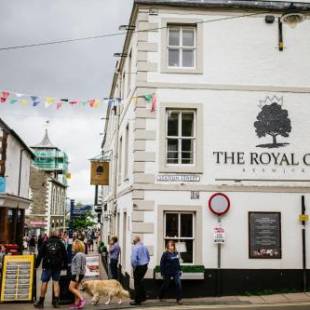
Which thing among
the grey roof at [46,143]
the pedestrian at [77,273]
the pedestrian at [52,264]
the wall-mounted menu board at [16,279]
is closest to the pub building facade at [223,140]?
the pedestrian at [77,273]

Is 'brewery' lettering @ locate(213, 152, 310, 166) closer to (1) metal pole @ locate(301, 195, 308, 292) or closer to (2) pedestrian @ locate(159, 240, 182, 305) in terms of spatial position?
(1) metal pole @ locate(301, 195, 308, 292)

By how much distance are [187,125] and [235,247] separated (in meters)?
3.92

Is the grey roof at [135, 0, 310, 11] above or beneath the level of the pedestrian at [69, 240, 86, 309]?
above

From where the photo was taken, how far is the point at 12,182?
25.3m

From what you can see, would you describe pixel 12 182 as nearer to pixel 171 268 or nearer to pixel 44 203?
pixel 171 268

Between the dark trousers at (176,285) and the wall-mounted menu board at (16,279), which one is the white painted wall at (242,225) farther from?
the wall-mounted menu board at (16,279)

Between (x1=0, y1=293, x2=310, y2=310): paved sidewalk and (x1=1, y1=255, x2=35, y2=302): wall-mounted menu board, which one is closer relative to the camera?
(x1=0, y1=293, x2=310, y2=310): paved sidewalk

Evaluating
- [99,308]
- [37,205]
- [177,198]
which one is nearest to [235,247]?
[177,198]

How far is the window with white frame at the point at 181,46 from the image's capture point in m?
15.0

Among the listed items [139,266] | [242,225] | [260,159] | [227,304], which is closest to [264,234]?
[242,225]

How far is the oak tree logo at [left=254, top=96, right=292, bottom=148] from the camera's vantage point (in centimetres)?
1478

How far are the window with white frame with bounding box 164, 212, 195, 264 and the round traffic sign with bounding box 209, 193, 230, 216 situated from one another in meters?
0.63

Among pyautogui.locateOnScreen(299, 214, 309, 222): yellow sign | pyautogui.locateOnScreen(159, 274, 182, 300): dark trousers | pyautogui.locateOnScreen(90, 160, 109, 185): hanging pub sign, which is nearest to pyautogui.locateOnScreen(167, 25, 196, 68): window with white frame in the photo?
pyautogui.locateOnScreen(299, 214, 309, 222): yellow sign

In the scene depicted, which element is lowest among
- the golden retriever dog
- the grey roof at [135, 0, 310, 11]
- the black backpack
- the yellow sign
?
the golden retriever dog
